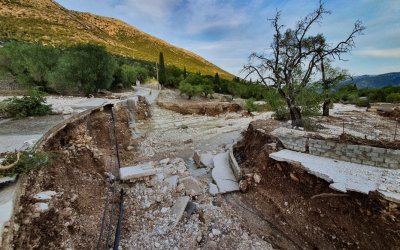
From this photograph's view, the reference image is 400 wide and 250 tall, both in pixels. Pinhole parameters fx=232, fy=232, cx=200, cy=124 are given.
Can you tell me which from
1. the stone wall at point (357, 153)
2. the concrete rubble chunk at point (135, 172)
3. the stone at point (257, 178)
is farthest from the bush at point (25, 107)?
the stone wall at point (357, 153)

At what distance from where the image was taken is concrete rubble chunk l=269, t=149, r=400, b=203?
4.98 metres

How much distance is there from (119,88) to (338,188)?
25087mm

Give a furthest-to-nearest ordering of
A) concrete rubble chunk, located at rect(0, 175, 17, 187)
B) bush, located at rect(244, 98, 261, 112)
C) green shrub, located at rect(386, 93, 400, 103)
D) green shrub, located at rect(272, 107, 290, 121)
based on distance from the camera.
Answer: green shrub, located at rect(386, 93, 400, 103) → bush, located at rect(244, 98, 261, 112) → green shrub, located at rect(272, 107, 290, 121) → concrete rubble chunk, located at rect(0, 175, 17, 187)

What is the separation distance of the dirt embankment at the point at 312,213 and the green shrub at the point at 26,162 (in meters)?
5.04

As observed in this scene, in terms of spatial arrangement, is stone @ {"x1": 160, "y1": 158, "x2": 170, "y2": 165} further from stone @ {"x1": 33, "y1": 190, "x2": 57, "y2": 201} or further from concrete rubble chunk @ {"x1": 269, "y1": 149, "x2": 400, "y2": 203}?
A: stone @ {"x1": 33, "y1": 190, "x2": 57, "y2": 201}

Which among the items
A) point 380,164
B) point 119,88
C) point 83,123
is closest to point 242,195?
point 380,164

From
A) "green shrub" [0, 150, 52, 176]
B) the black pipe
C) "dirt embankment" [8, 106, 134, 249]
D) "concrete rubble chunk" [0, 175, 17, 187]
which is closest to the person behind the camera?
"dirt embankment" [8, 106, 134, 249]

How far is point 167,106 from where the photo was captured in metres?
22.9

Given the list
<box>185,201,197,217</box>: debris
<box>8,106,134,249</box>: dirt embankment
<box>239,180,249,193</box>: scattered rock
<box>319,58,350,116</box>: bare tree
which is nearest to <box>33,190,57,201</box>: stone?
<box>8,106,134,249</box>: dirt embankment

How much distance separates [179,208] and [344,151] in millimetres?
5035

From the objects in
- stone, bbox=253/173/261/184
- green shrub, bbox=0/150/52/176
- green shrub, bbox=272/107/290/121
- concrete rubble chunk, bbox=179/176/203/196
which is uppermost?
green shrub, bbox=0/150/52/176

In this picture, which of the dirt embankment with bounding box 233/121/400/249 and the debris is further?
the debris

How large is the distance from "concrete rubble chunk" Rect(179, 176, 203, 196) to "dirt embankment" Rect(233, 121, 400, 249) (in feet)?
3.86

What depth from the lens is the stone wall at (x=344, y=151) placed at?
6.14 meters
